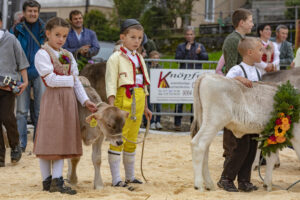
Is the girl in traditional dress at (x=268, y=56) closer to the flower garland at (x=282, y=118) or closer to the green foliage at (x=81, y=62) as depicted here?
the flower garland at (x=282, y=118)

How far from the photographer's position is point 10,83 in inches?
273

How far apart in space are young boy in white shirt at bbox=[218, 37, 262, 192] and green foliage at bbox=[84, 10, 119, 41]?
2012cm

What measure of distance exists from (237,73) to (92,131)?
1.77 meters

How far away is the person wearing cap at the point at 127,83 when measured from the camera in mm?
5570

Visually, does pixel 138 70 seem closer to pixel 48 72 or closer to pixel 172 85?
pixel 48 72

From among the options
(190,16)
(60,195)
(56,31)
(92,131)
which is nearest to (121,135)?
(92,131)

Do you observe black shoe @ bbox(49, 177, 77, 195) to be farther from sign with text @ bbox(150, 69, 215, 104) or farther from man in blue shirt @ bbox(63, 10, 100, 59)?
sign with text @ bbox(150, 69, 215, 104)

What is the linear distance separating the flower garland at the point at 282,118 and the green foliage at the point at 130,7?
2036 cm

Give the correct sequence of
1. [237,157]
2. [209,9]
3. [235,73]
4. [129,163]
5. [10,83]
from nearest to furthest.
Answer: [237,157]
[235,73]
[129,163]
[10,83]
[209,9]

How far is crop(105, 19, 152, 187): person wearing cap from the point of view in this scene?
5.57 m

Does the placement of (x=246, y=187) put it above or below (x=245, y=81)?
below

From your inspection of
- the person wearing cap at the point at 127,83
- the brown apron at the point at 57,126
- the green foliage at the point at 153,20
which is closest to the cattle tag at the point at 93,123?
the brown apron at the point at 57,126

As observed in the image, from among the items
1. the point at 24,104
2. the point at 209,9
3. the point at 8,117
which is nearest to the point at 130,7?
the point at 209,9

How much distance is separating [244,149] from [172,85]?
213 inches
